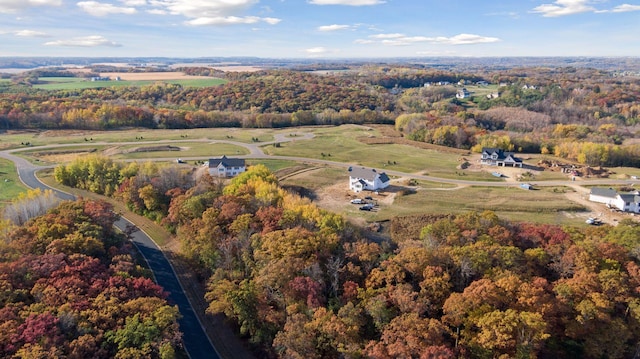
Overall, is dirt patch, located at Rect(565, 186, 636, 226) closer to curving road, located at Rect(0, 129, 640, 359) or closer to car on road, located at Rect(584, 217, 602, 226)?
car on road, located at Rect(584, 217, 602, 226)

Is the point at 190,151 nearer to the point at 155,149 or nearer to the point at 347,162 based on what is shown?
the point at 155,149

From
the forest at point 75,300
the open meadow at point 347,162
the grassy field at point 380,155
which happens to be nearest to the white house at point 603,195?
the open meadow at point 347,162

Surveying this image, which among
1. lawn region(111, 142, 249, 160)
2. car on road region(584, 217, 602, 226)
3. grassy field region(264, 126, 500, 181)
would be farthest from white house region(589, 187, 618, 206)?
lawn region(111, 142, 249, 160)

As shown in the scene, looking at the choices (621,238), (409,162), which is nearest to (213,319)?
(621,238)

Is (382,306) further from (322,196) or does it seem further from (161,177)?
(161,177)

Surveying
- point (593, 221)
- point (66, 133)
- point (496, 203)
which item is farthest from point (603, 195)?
point (66, 133)

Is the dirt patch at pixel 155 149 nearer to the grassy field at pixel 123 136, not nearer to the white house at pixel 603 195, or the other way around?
the grassy field at pixel 123 136
